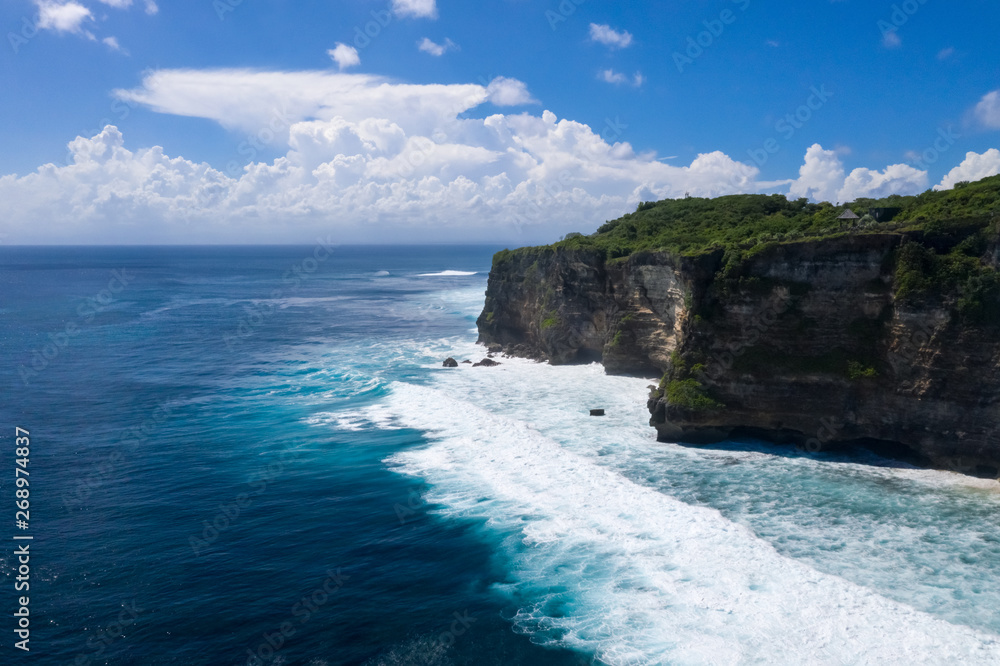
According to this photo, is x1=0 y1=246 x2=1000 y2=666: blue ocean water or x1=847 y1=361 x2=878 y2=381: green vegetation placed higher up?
x1=847 y1=361 x2=878 y2=381: green vegetation

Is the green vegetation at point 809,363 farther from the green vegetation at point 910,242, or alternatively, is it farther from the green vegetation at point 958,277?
the green vegetation at point 958,277

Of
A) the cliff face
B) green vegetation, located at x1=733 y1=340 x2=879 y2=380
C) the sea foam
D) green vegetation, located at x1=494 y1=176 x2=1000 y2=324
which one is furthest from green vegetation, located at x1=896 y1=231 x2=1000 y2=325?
the sea foam

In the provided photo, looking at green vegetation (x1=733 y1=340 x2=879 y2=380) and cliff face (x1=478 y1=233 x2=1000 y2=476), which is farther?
green vegetation (x1=733 y1=340 x2=879 y2=380)

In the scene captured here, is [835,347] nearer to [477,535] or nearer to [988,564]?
[988,564]

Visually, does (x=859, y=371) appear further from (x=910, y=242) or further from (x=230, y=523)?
(x=230, y=523)

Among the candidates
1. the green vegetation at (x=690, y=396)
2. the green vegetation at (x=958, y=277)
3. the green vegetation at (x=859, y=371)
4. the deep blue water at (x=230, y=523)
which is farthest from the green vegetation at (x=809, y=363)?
the deep blue water at (x=230, y=523)

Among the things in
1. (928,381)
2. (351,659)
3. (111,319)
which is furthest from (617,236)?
(111,319)

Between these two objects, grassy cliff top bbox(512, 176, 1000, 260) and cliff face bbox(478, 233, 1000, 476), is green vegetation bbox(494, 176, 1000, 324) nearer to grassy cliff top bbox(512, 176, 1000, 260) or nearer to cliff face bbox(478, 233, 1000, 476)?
grassy cliff top bbox(512, 176, 1000, 260)

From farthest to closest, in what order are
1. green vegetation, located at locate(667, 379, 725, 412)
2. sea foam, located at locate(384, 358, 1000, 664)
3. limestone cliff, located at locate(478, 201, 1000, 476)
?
green vegetation, located at locate(667, 379, 725, 412) < limestone cliff, located at locate(478, 201, 1000, 476) < sea foam, located at locate(384, 358, 1000, 664)
